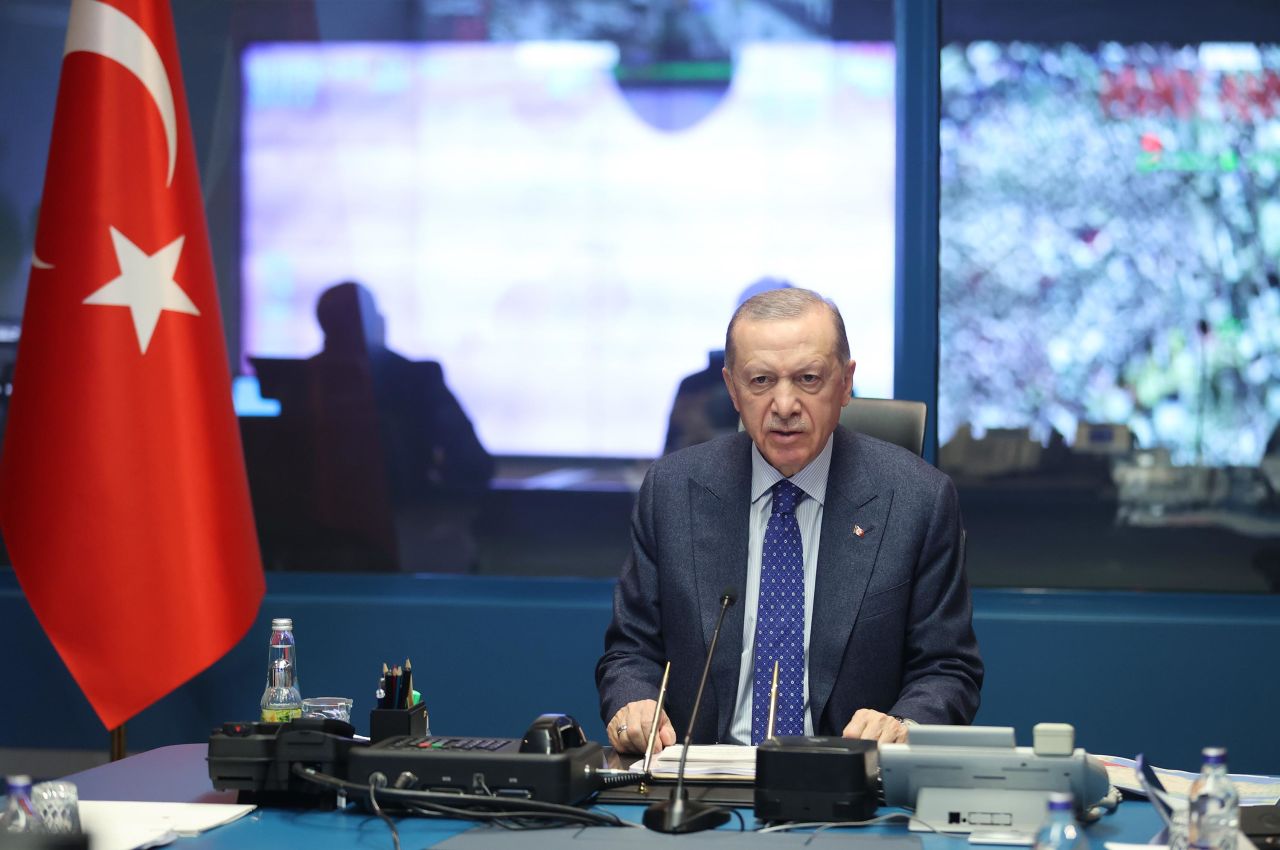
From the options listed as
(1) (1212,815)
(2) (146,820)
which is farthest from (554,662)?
(1) (1212,815)

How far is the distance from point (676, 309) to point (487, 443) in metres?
0.70

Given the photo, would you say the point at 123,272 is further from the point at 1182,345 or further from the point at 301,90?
the point at 1182,345

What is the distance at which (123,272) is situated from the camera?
10.9 ft

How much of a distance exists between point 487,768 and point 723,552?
2.65 ft

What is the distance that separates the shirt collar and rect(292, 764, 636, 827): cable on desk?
0.89 metres

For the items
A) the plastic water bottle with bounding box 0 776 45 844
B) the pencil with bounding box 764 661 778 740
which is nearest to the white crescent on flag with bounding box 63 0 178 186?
the pencil with bounding box 764 661 778 740

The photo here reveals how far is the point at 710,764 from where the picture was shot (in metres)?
1.97

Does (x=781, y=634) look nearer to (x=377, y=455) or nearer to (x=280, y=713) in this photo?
(x=280, y=713)

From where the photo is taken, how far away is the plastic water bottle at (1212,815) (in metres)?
1.49

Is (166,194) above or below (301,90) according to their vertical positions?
below

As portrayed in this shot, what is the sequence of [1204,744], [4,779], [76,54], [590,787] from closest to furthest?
[4,779] < [590,787] < [76,54] < [1204,744]

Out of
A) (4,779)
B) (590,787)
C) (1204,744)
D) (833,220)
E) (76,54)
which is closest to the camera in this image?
(4,779)

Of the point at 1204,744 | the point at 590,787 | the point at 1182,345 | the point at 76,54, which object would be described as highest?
the point at 76,54

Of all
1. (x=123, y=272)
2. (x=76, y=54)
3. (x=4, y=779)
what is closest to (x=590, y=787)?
(x=4, y=779)
